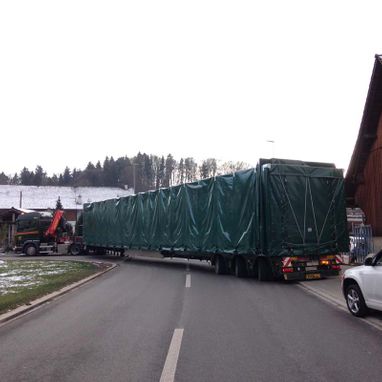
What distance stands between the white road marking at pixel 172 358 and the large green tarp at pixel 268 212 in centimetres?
831

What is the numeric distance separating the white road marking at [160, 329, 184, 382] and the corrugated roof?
70.0 m

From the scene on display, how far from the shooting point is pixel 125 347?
6633 millimetres

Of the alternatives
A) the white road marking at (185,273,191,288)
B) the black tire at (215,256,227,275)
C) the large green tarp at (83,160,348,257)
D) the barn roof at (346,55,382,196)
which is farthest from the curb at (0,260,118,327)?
the barn roof at (346,55,382,196)

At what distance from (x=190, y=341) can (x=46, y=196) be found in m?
74.9

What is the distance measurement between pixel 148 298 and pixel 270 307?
10.5 ft

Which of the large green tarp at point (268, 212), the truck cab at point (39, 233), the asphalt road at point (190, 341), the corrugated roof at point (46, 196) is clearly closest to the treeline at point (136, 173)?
the corrugated roof at point (46, 196)

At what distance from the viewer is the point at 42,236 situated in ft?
125

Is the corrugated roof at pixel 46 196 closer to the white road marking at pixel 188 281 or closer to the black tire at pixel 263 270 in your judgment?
the white road marking at pixel 188 281

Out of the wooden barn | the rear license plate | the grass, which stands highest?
the wooden barn

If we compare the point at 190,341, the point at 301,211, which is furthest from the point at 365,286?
the point at 301,211

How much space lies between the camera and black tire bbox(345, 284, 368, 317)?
8.77 metres

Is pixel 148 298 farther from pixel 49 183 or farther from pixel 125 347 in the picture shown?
pixel 49 183

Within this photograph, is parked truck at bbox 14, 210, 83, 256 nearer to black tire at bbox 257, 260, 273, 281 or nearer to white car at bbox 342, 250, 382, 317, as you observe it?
black tire at bbox 257, 260, 273, 281

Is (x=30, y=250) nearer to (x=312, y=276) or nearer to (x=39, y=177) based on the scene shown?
(x=312, y=276)
